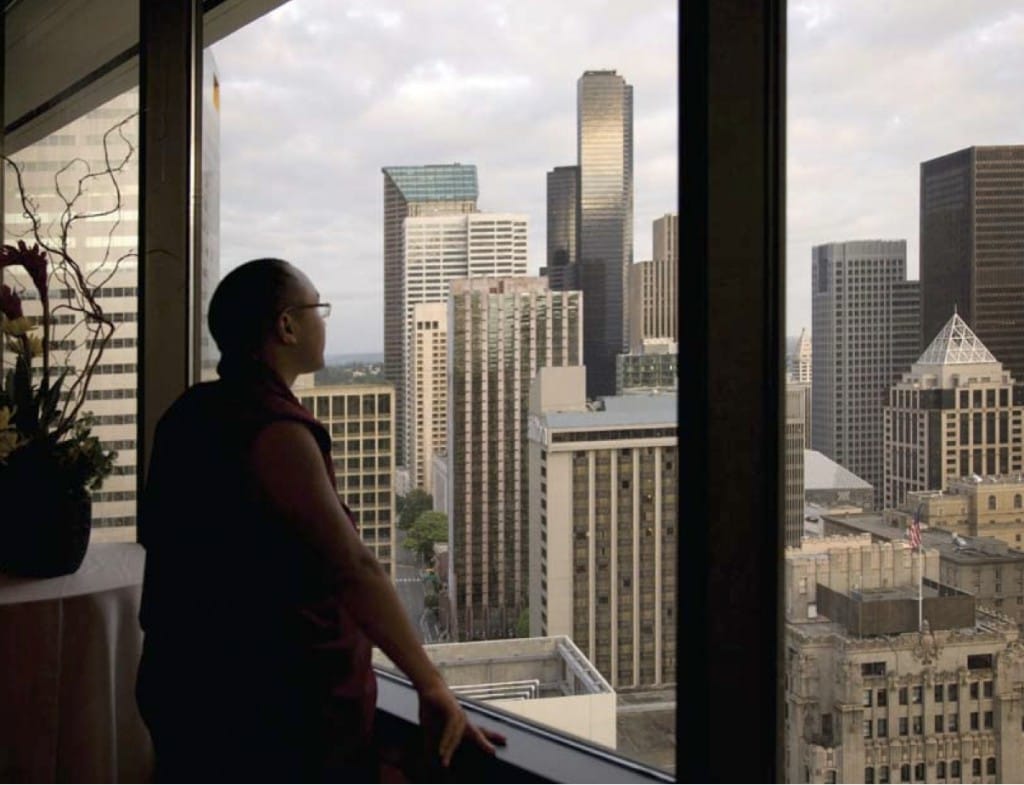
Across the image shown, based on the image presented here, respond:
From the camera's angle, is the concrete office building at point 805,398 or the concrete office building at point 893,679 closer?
the concrete office building at point 893,679

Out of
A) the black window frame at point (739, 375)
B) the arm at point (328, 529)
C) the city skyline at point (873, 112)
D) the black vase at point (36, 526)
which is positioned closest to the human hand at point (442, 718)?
the arm at point (328, 529)

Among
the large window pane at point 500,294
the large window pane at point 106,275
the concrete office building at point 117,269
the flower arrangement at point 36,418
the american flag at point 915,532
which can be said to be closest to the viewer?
the american flag at point 915,532

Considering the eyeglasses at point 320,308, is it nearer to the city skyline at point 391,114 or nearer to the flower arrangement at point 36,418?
the city skyline at point 391,114

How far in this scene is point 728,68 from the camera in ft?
5.32

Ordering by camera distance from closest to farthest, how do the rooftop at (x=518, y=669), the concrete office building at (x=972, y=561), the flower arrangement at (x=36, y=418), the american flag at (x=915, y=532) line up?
the concrete office building at (x=972, y=561)
the american flag at (x=915, y=532)
the rooftop at (x=518, y=669)
the flower arrangement at (x=36, y=418)

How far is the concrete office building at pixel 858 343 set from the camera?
1.63m

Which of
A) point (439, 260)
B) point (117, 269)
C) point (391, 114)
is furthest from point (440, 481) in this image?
point (117, 269)

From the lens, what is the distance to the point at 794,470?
166 cm

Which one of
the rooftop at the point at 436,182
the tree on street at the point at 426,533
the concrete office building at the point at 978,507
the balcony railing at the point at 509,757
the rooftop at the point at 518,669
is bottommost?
the balcony railing at the point at 509,757

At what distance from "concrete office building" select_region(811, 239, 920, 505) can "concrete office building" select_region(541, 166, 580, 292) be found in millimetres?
607

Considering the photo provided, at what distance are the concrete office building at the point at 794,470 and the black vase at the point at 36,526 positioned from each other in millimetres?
1781

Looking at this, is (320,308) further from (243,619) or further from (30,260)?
(30,260)

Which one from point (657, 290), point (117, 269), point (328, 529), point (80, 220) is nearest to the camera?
point (328, 529)

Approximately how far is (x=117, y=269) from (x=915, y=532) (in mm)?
2801
